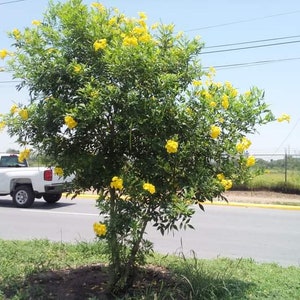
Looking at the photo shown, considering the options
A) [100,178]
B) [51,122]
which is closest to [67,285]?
[100,178]

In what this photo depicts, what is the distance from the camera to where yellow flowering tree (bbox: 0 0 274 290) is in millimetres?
3939

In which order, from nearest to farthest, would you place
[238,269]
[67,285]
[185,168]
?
1. [185,168]
2. [67,285]
3. [238,269]

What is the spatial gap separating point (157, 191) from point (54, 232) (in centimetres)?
641

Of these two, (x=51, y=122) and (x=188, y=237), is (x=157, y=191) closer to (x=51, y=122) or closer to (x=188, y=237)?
(x=51, y=122)

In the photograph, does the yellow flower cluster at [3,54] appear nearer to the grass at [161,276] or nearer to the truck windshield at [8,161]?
the grass at [161,276]

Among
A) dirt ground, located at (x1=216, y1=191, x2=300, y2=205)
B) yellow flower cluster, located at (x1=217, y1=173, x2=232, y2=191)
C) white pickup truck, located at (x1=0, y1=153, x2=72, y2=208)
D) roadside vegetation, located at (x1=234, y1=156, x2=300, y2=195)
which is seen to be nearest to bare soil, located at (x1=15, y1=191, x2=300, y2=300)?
yellow flower cluster, located at (x1=217, y1=173, x2=232, y2=191)

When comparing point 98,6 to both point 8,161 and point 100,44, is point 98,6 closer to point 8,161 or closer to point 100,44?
point 100,44

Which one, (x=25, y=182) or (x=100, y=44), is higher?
(x=100, y=44)

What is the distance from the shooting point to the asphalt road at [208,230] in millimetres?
8055

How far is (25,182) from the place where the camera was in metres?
14.2

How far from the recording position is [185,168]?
164 inches

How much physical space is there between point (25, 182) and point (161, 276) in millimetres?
9990

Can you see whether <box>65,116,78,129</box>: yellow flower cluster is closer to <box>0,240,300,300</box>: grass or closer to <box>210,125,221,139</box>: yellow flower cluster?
<box>210,125,221,139</box>: yellow flower cluster

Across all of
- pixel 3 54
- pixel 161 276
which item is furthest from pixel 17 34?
pixel 161 276
